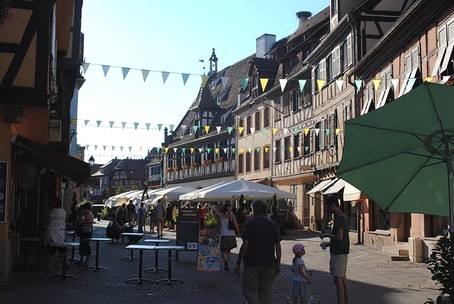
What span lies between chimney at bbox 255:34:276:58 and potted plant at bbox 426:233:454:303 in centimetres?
4250

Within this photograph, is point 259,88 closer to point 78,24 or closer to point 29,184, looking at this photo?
point 78,24

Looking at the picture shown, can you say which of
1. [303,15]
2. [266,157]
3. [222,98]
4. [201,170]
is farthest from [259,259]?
[222,98]

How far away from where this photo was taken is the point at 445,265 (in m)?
6.00

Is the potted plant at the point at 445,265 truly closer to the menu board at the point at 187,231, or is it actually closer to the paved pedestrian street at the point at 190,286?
the paved pedestrian street at the point at 190,286

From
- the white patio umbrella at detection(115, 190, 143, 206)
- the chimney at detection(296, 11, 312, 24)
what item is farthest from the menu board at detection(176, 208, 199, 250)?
the chimney at detection(296, 11, 312, 24)

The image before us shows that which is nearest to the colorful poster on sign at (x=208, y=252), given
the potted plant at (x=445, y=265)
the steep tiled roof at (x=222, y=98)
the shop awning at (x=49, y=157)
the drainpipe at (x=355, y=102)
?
the shop awning at (x=49, y=157)

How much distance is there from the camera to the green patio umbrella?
233 inches

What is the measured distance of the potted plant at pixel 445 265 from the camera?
5930 mm

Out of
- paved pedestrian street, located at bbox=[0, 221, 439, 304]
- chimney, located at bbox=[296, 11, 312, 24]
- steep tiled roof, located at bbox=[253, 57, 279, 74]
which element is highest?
chimney, located at bbox=[296, 11, 312, 24]

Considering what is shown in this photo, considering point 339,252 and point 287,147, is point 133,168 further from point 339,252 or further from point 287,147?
point 339,252

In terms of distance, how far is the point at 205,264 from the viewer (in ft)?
43.6

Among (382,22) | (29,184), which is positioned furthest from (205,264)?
(382,22)

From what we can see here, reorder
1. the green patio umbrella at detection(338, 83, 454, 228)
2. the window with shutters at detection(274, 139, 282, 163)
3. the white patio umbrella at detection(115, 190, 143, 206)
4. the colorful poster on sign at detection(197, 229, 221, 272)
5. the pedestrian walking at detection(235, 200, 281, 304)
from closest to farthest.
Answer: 1. the green patio umbrella at detection(338, 83, 454, 228)
2. the pedestrian walking at detection(235, 200, 281, 304)
3. the colorful poster on sign at detection(197, 229, 221, 272)
4. the window with shutters at detection(274, 139, 282, 163)
5. the white patio umbrella at detection(115, 190, 143, 206)

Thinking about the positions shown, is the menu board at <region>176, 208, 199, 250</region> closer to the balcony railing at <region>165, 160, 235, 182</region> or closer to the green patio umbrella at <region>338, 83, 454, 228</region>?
the green patio umbrella at <region>338, 83, 454, 228</region>
